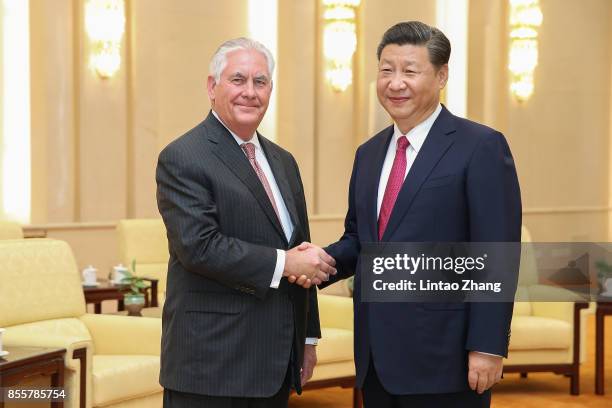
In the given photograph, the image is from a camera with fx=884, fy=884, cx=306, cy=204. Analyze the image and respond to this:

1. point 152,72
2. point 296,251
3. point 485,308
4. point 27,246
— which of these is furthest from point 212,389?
point 152,72

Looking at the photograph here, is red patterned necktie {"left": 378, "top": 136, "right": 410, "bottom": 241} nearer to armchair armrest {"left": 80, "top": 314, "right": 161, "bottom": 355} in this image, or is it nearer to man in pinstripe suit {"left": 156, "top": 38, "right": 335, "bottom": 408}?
man in pinstripe suit {"left": 156, "top": 38, "right": 335, "bottom": 408}

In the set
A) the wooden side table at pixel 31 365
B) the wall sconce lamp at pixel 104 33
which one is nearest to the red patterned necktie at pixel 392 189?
the wooden side table at pixel 31 365

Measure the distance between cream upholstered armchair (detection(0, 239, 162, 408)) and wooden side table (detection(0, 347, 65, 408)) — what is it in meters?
0.07

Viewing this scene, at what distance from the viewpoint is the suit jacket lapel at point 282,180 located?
279 centimetres

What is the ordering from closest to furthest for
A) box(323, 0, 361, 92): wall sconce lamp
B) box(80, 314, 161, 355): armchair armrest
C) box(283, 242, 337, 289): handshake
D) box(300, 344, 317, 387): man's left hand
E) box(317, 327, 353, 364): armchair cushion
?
box(283, 242, 337, 289): handshake
box(300, 344, 317, 387): man's left hand
box(80, 314, 161, 355): armchair armrest
box(317, 327, 353, 364): armchair cushion
box(323, 0, 361, 92): wall sconce lamp

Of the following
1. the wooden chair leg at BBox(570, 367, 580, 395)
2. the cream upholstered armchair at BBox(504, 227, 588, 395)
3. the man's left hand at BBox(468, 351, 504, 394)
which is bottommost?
the wooden chair leg at BBox(570, 367, 580, 395)

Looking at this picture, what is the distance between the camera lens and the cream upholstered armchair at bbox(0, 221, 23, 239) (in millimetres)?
6324

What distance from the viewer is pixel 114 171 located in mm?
7625

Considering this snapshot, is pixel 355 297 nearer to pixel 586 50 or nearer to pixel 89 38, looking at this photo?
pixel 89 38

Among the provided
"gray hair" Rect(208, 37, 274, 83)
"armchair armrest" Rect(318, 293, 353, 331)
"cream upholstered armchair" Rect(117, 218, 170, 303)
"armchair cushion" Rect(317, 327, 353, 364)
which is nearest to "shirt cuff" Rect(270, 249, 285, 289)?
"gray hair" Rect(208, 37, 274, 83)

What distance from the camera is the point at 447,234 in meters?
2.60

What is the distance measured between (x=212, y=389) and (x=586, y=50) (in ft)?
32.3

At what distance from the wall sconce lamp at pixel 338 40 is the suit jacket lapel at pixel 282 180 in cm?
631

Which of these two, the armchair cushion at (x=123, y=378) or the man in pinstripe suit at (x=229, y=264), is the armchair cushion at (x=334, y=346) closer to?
the armchair cushion at (x=123, y=378)
